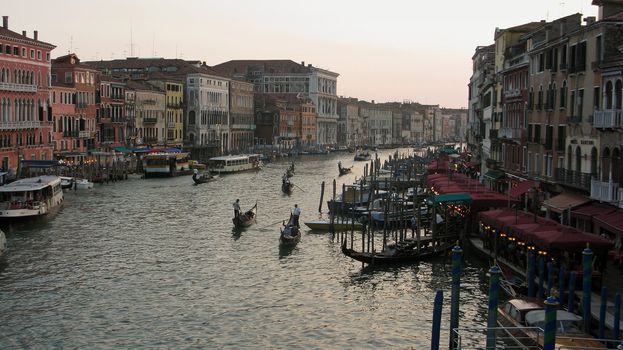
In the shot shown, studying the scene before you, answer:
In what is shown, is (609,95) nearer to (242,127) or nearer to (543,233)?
(543,233)

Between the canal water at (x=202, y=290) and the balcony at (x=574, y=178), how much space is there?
2.79 meters

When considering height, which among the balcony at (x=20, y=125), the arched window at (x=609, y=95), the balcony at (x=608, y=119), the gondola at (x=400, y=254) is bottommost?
the gondola at (x=400, y=254)

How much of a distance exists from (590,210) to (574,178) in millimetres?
2072

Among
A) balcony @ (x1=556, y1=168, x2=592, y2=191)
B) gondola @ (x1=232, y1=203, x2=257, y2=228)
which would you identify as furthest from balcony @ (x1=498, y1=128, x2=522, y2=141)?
gondola @ (x1=232, y1=203, x2=257, y2=228)

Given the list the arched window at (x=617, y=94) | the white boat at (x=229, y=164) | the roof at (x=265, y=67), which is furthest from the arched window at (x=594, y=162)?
the roof at (x=265, y=67)

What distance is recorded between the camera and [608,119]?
1620cm

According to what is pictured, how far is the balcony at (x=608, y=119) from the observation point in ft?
52.0

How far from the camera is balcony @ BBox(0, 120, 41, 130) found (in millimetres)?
34406

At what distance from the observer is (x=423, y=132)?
13838 centimetres

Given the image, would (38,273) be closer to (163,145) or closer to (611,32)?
A: (611,32)

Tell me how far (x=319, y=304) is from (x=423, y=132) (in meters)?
125

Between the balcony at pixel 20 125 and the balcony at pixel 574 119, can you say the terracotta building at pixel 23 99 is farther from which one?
the balcony at pixel 574 119

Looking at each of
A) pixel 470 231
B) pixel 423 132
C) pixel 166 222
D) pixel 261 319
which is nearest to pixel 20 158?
pixel 166 222

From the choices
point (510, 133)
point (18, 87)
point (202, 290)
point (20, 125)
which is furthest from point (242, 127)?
point (202, 290)
